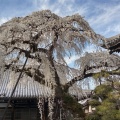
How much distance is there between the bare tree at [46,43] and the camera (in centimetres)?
823

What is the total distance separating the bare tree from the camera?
27.0 ft

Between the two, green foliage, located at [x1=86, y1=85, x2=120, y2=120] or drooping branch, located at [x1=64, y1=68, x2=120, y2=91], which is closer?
green foliage, located at [x1=86, y1=85, x2=120, y2=120]

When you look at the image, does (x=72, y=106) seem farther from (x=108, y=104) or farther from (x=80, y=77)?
(x=108, y=104)

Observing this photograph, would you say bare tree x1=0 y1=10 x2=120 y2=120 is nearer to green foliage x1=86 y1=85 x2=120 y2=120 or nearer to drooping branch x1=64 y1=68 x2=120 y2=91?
drooping branch x1=64 y1=68 x2=120 y2=91

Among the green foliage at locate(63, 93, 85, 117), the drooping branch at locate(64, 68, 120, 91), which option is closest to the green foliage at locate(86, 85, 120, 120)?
the drooping branch at locate(64, 68, 120, 91)

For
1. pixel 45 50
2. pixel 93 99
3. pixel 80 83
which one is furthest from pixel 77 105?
pixel 45 50

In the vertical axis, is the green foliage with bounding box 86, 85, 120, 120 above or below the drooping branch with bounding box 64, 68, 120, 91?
below

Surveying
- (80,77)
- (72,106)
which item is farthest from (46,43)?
(72,106)

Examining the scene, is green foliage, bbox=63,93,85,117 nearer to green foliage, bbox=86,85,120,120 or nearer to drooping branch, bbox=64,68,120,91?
drooping branch, bbox=64,68,120,91

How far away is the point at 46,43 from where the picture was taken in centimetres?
858

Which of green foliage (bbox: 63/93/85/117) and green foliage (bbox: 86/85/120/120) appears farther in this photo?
green foliage (bbox: 63/93/85/117)

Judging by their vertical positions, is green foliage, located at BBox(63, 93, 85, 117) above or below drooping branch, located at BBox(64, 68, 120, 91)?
below

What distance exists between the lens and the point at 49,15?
8.52 metres

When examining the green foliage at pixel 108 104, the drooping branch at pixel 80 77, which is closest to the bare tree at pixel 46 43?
the drooping branch at pixel 80 77
